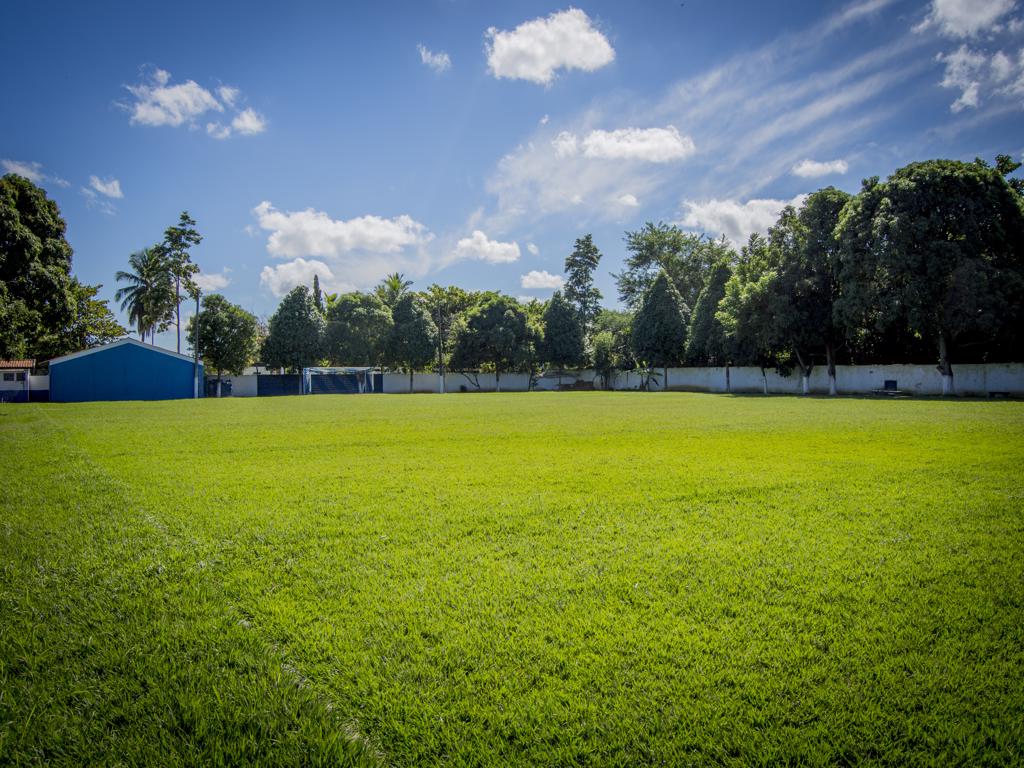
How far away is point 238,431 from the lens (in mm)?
12336

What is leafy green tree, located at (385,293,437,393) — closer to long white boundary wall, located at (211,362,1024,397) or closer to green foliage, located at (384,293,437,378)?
green foliage, located at (384,293,437,378)

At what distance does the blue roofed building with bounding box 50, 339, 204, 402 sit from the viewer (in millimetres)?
34438

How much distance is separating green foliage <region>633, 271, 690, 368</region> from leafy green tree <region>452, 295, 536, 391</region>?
11.8 m

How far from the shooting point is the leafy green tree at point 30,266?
953 inches

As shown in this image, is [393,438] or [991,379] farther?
[991,379]

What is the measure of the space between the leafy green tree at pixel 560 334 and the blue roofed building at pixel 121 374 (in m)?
32.1

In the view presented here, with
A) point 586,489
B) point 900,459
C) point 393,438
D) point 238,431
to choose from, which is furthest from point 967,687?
point 238,431

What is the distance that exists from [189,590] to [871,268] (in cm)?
3172

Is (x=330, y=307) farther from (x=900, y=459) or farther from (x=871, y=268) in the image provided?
(x=900, y=459)

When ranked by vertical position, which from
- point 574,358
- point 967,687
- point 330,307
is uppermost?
point 330,307

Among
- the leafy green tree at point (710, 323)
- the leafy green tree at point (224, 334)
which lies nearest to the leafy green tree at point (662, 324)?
the leafy green tree at point (710, 323)

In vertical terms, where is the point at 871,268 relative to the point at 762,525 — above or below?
above

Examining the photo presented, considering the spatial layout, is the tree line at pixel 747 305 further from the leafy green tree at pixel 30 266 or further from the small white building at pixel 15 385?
the leafy green tree at pixel 30 266

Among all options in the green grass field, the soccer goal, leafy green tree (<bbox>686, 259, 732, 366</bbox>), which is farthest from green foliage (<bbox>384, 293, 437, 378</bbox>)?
the green grass field
